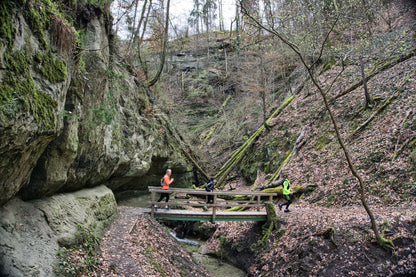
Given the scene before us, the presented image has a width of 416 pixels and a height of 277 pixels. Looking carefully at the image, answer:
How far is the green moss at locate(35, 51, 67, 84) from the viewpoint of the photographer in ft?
17.5

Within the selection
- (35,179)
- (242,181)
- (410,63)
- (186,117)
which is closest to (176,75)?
(186,117)

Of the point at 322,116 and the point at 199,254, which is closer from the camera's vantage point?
the point at 199,254

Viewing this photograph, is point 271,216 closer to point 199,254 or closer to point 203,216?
point 203,216

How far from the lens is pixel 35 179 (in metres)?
6.11

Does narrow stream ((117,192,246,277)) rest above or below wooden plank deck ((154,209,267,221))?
below

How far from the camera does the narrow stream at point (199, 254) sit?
34.4ft

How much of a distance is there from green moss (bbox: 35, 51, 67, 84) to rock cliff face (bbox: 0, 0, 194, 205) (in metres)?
0.02

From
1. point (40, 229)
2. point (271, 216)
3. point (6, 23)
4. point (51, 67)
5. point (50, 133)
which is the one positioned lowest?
point (271, 216)

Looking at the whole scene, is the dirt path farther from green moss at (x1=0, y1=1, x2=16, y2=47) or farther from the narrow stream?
green moss at (x1=0, y1=1, x2=16, y2=47)

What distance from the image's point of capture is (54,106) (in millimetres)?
5652

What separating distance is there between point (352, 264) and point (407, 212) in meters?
2.64

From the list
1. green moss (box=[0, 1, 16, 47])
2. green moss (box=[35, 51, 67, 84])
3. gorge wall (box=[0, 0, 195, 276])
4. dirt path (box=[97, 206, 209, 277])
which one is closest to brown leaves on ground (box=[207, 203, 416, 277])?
dirt path (box=[97, 206, 209, 277])

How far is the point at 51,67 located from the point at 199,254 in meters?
Answer: 10.0

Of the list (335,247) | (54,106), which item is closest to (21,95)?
(54,106)
